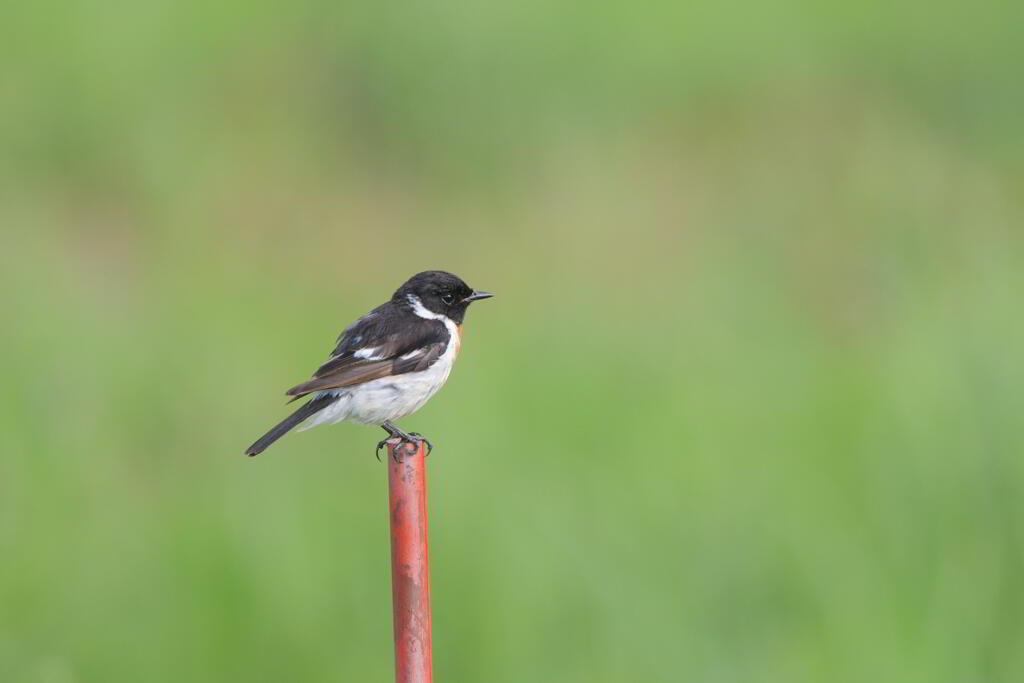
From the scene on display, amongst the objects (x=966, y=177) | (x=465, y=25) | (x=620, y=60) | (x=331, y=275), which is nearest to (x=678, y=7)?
(x=620, y=60)

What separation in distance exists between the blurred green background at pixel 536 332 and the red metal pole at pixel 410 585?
91.3 inches

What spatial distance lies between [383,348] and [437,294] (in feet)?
1.29

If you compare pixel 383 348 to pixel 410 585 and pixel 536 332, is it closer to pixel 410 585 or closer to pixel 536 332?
pixel 410 585

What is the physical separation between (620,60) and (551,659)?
746cm

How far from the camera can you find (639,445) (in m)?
7.45

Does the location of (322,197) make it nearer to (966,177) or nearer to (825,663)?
(966,177)

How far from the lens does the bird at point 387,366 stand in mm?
5504

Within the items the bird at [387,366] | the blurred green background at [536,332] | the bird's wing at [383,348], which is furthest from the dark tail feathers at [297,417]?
the blurred green background at [536,332]

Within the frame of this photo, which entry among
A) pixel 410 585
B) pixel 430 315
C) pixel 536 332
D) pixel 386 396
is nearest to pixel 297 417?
pixel 386 396

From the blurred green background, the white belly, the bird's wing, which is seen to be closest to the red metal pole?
the bird's wing

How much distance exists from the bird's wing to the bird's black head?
108 millimetres

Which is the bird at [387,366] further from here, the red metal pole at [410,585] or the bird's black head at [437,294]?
the red metal pole at [410,585]

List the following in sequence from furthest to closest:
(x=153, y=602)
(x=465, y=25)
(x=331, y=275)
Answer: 1. (x=465, y=25)
2. (x=331, y=275)
3. (x=153, y=602)

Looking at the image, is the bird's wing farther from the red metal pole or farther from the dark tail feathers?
the red metal pole
